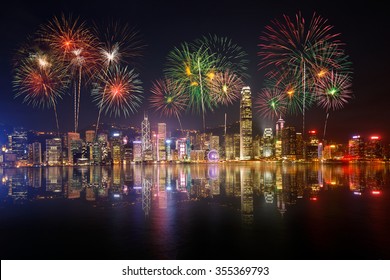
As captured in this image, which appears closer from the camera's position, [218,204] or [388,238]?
[388,238]

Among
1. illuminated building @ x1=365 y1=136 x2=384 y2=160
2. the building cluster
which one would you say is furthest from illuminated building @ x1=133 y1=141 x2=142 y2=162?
illuminated building @ x1=365 y1=136 x2=384 y2=160

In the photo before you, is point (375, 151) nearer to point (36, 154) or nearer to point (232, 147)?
point (232, 147)

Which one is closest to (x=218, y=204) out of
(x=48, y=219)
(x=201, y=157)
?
(x=48, y=219)

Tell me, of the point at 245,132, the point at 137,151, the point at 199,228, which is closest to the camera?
the point at 199,228

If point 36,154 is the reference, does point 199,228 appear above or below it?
below

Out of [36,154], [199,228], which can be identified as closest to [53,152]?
[36,154]

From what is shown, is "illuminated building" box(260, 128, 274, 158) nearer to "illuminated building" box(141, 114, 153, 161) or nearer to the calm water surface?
"illuminated building" box(141, 114, 153, 161)

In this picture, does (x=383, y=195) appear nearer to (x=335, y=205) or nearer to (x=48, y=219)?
(x=335, y=205)

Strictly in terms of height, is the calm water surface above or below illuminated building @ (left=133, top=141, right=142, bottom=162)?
below

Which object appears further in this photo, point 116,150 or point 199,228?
point 116,150
